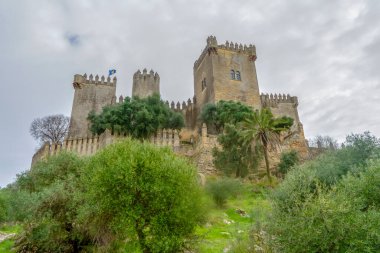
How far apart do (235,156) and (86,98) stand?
22.6 meters

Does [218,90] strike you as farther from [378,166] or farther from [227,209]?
[378,166]

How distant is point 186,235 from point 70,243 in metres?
5.33

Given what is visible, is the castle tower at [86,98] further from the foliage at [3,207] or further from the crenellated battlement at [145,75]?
the foliage at [3,207]

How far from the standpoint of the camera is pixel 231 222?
51.8ft

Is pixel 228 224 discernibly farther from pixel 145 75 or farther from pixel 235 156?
pixel 145 75

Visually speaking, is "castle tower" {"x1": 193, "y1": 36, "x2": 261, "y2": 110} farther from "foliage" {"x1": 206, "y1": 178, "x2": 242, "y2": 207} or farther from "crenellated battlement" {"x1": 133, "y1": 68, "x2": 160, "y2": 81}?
"foliage" {"x1": 206, "y1": 178, "x2": 242, "y2": 207}

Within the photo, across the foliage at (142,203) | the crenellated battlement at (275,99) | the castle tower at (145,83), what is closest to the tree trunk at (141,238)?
the foliage at (142,203)

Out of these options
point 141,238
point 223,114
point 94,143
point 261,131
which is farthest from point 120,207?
point 223,114

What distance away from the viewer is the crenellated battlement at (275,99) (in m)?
43.7

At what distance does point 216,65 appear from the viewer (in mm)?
40281

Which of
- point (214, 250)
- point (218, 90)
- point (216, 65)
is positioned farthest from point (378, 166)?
point (216, 65)

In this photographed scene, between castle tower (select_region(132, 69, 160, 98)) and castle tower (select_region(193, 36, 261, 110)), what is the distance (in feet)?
19.7

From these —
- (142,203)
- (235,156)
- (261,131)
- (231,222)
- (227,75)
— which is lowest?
(231,222)

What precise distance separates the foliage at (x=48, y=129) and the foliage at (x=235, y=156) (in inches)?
980
